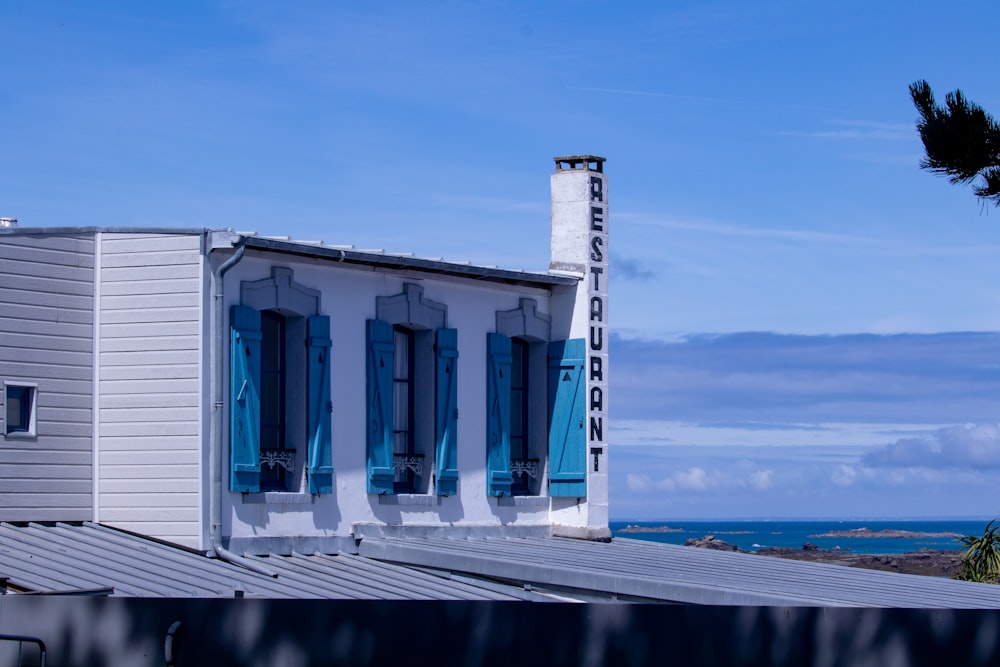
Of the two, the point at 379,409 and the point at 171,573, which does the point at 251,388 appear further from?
the point at 171,573

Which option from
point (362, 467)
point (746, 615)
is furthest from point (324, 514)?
point (746, 615)

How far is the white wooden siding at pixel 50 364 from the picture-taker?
17.3 meters

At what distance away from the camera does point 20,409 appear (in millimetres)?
17516

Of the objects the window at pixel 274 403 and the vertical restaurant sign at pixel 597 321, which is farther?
the vertical restaurant sign at pixel 597 321

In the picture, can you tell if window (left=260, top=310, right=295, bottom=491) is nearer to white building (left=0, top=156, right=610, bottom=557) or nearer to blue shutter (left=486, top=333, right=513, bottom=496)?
white building (left=0, top=156, right=610, bottom=557)

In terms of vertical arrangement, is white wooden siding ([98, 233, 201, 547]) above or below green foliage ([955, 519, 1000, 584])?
above

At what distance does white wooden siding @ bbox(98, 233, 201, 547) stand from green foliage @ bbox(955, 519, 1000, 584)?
1576cm

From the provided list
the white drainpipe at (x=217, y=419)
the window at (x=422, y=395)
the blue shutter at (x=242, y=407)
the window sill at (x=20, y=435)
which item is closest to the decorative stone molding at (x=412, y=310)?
the window at (x=422, y=395)

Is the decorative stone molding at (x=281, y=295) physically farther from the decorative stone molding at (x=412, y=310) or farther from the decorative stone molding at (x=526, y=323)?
the decorative stone molding at (x=526, y=323)

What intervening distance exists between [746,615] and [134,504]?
34.7ft

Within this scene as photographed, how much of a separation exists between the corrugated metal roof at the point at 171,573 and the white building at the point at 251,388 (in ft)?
1.05

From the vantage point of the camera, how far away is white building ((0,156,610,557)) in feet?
57.2

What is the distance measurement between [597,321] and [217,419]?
6.70m

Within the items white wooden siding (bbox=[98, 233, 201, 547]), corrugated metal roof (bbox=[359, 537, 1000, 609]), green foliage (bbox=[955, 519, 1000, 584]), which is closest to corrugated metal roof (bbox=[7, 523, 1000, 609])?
corrugated metal roof (bbox=[359, 537, 1000, 609])
